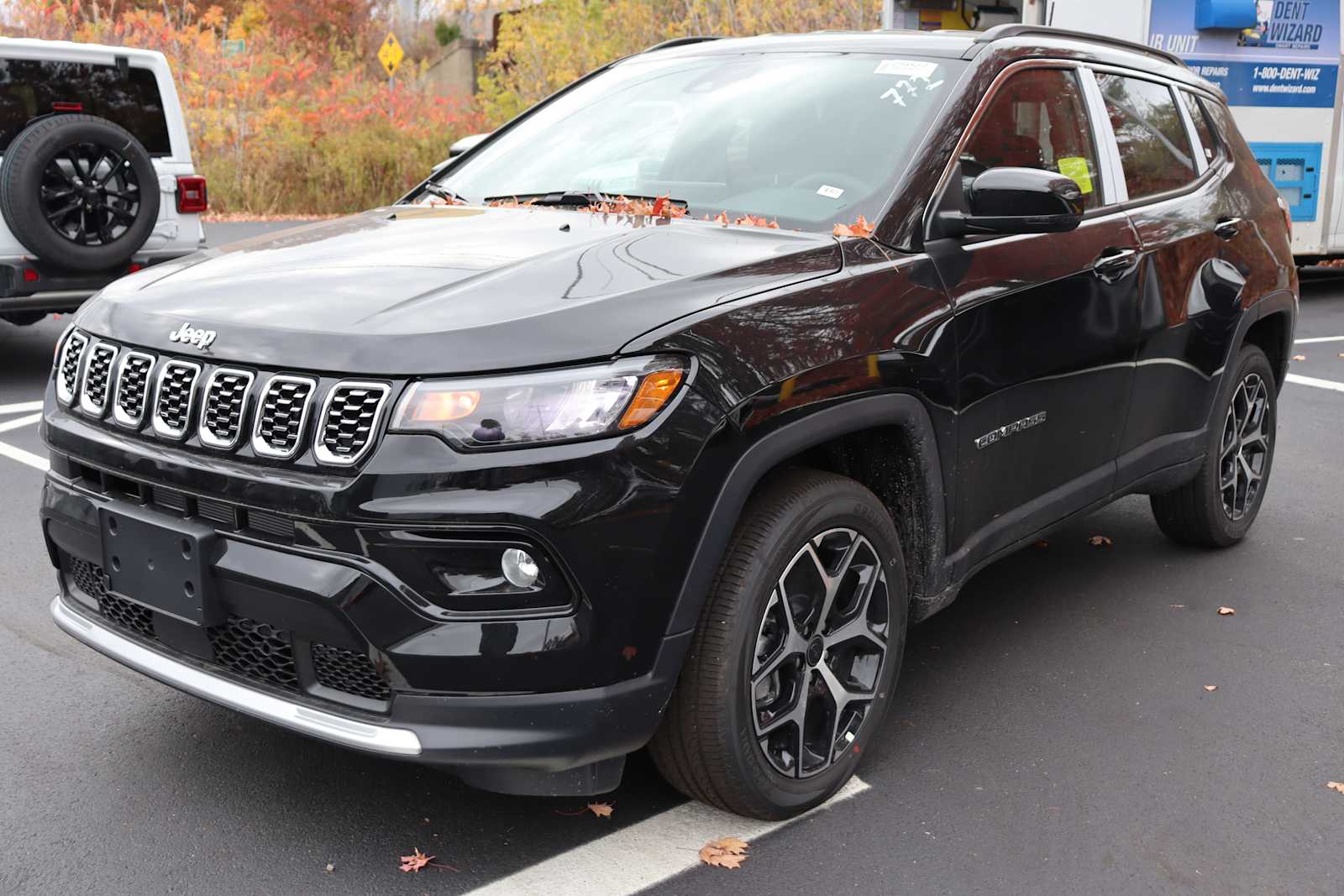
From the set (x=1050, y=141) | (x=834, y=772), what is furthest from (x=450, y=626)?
(x=1050, y=141)

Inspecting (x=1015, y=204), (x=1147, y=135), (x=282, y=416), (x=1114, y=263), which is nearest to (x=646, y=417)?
(x=282, y=416)

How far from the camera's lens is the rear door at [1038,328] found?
3.47 m

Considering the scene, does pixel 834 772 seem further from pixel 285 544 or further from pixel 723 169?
pixel 723 169

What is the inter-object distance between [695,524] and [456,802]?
1.04m

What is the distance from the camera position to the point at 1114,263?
13.3ft

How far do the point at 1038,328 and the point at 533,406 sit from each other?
1750 mm

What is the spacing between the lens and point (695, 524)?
2.65 m

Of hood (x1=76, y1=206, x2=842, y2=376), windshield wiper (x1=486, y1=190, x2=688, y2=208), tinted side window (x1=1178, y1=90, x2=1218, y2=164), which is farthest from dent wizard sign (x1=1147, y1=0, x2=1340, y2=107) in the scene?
hood (x1=76, y1=206, x2=842, y2=376)

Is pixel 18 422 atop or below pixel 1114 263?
below

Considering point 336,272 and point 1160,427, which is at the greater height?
point 336,272

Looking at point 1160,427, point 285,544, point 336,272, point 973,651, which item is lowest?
point 973,651

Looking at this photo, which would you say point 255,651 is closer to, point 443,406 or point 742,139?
point 443,406

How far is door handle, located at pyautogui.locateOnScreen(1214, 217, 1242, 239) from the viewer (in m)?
4.72

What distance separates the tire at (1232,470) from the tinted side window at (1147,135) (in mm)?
791
